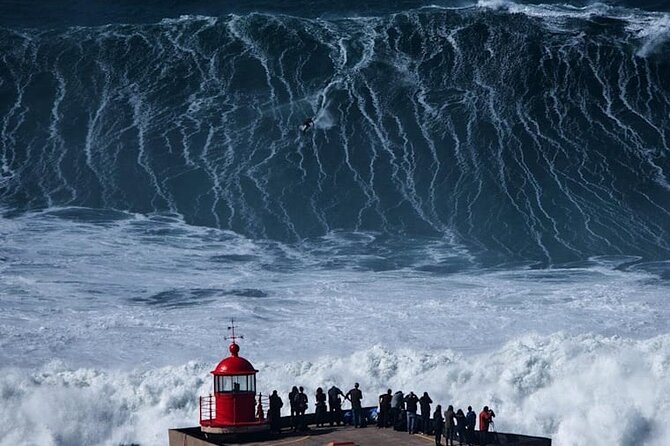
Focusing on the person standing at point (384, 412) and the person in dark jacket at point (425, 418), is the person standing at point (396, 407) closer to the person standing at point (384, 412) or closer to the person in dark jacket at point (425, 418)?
the person standing at point (384, 412)

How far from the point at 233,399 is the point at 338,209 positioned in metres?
24.2

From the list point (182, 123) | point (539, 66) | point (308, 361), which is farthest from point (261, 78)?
point (308, 361)

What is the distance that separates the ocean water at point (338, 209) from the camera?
142 ft

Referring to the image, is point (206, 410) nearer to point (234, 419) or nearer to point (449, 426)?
point (234, 419)

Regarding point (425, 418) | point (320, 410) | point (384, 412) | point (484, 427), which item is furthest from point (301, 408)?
point (484, 427)

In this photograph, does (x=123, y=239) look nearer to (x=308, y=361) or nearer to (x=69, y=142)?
(x=69, y=142)

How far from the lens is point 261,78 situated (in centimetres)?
6556

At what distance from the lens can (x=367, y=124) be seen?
62.6 meters

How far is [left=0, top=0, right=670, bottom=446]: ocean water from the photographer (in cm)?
4319

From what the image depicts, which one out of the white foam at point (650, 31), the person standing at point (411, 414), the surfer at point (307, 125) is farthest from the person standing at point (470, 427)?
the white foam at point (650, 31)

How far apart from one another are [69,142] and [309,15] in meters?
11.9

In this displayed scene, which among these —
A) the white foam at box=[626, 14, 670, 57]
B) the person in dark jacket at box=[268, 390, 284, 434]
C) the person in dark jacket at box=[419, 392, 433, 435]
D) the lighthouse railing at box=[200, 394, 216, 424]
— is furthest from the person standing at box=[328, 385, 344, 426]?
the white foam at box=[626, 14, 670, 57]

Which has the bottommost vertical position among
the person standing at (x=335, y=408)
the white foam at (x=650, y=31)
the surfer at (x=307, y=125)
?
the person standing at (x=335, y=408)

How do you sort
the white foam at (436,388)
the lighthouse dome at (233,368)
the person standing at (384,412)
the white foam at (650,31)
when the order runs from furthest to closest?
the white foam at (650,31) → the white foam at (436,388) → the person standing at (384,412) → the lighthouse dome at (233,368)
